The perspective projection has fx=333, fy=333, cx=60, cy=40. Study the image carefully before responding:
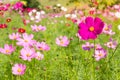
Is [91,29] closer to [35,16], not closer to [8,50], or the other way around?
[8,50]

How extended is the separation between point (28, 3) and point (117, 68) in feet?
49.9

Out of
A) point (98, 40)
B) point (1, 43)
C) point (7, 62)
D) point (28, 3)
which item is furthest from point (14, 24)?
point (28, 3)

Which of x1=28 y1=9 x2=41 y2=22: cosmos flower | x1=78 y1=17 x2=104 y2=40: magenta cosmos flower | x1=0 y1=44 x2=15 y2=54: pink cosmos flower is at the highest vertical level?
x1=78 y1=17 x2=104 y2=40: magenta cosmos flower

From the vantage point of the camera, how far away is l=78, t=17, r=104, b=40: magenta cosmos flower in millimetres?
2305

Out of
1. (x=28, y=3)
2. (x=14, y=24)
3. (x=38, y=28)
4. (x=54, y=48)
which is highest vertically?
(x=38, y=28)

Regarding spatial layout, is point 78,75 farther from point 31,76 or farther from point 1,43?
point 1,43

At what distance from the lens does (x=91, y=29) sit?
2312mm

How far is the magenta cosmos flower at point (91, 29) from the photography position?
231 cm

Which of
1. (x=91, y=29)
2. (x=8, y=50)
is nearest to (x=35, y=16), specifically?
(x=8, y=50)

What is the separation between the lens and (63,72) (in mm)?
3400

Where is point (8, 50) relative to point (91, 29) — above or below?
below

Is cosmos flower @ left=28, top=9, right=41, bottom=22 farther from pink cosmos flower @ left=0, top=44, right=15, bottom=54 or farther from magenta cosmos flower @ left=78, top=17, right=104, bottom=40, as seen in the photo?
magenta cosmos flower @ left=78, top=17, right=104, bottom=40

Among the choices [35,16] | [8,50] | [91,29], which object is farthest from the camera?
[35,16]

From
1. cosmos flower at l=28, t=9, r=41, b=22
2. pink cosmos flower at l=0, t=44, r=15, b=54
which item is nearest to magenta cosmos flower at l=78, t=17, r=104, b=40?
pink cosmos flower at l=0, t=44, r=15, b=54
